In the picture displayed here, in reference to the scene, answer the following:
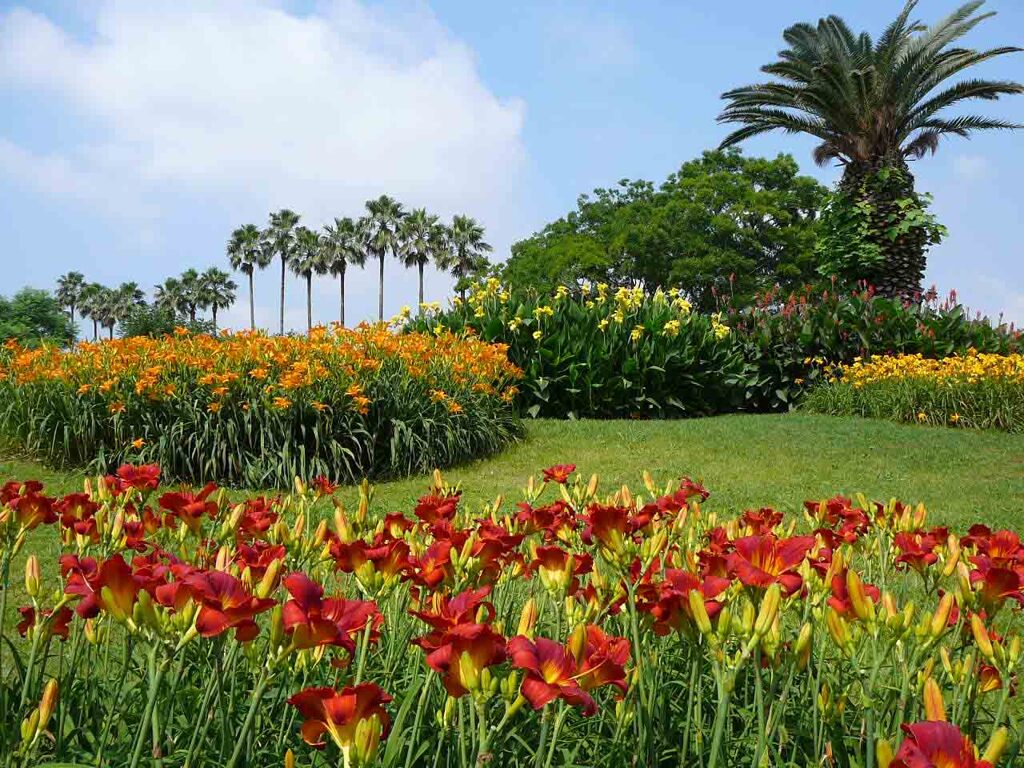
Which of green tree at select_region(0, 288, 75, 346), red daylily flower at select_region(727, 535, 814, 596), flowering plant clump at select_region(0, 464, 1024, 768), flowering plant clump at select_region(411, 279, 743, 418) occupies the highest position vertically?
green tree at select_region(0, 288, 75, 346)

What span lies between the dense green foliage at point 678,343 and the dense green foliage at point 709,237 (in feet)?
59.3

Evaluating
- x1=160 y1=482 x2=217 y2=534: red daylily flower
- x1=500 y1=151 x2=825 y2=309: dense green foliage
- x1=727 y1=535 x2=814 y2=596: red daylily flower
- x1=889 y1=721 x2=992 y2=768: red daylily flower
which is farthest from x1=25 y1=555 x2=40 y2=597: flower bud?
x1=500 y1=151 x2=825 y2=309: dense green foliage

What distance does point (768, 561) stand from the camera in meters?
1.44

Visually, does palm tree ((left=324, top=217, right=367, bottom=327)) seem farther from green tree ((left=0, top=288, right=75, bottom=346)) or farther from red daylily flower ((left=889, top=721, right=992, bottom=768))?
red daylily flower ((left=889, top=721, right=992, bottom=768))

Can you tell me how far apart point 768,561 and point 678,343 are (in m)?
10.8

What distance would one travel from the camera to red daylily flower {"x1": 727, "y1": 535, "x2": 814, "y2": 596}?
1377 millimetres

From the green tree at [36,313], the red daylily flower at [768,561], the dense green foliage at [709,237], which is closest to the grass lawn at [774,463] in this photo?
the red daylily flower at [768,561]

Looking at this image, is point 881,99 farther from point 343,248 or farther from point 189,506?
point 343,248

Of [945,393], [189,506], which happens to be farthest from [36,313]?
[189,506]

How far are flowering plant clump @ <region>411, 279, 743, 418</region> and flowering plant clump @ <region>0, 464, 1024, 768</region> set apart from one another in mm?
8885

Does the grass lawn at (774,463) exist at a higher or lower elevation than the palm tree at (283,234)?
lower

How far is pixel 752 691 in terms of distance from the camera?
2.07m

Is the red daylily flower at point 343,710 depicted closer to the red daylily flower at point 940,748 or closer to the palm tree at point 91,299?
the red daylily flower at point 940,748

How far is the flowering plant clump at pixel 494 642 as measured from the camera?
3.65 feet
